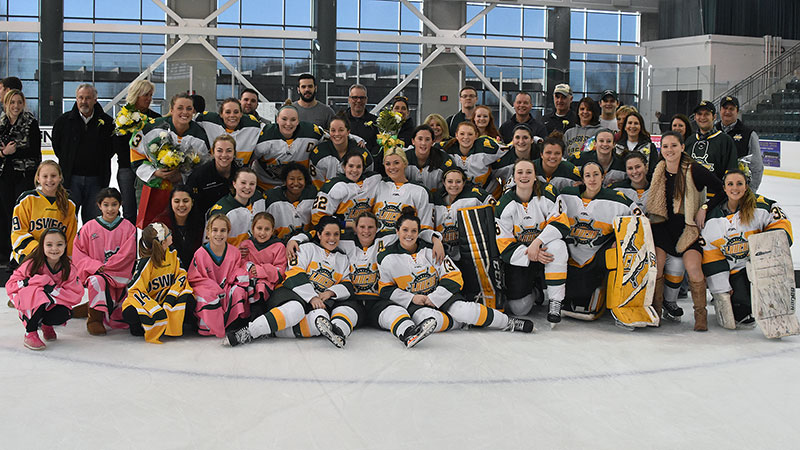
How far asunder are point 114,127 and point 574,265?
10.8 ft

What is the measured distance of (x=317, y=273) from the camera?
4.34m

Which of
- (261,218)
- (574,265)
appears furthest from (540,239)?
(261,218)

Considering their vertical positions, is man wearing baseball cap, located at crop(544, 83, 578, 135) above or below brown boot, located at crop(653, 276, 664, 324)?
above

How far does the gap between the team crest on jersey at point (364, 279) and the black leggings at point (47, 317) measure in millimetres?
1570

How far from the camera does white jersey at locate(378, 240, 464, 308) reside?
435 cm

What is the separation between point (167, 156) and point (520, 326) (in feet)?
7.73

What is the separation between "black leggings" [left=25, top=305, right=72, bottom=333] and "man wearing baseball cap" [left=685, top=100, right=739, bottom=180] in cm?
414

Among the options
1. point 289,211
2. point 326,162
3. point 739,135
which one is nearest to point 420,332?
point 289,211

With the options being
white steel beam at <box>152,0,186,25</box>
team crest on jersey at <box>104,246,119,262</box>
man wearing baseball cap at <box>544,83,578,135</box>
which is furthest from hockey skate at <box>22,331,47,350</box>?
white steel beam at <box>152,0,186,25</box>

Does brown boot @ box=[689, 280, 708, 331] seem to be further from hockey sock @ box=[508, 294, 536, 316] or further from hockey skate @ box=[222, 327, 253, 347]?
hockey skate @ box=[222, 327, 253, 347]

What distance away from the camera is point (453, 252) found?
4.89 meters

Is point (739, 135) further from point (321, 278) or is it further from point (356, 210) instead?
point (321, 278)

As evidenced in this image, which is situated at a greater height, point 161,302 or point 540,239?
point 540,239

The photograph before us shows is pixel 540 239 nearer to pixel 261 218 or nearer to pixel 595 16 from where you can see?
pixel 261 218
